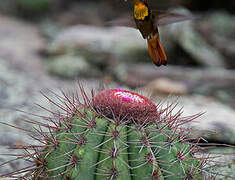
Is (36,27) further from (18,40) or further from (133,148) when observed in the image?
(133,148)

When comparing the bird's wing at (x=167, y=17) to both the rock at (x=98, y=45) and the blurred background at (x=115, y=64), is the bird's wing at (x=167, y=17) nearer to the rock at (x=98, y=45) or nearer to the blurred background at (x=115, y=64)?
the blurred background at (x=115, y=64)

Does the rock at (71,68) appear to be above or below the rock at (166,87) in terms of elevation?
above

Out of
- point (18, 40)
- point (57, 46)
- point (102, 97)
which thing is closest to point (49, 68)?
point (57, 46)

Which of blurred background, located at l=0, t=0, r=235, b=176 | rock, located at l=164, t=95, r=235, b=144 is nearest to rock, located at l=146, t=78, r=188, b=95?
blurred background, located at l=0, t=0, r=235, b=176

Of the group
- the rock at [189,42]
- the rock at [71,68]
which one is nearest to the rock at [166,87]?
the rock at [71,68]

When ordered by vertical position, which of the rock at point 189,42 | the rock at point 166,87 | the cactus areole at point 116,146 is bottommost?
the cactus areole at point 116,146
